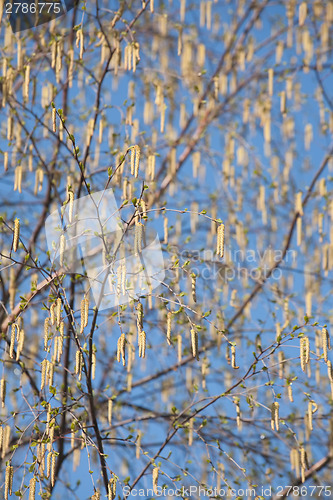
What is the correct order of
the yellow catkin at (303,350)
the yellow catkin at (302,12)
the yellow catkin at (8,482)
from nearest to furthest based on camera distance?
the yellow catkin at (8,482)
the yellow catkin at (303,350)
the yellow catkin at (302,12)

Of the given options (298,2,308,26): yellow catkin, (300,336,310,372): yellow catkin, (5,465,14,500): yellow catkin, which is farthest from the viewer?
(298,2,308,26): yellow catkin

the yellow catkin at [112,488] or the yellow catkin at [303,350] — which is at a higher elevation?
the yellow catkin at [303,350]

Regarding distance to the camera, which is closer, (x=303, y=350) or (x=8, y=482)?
(x=8, y=482)

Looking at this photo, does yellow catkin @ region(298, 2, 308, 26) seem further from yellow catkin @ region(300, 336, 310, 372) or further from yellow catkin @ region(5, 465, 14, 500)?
yellow catkin @ region(5, 465, 14, 500)

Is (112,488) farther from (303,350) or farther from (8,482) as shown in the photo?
(303,350)

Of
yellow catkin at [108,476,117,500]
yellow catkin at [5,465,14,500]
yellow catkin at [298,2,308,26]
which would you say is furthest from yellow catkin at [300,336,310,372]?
yellow catkin at [298,2,308,26]

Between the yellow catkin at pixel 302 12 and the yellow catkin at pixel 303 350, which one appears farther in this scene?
the yellow catkin at pixel 302 12

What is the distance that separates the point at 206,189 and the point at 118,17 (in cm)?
158

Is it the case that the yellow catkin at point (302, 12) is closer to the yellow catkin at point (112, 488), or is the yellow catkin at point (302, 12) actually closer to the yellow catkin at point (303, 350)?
the yellow catkin at point (303, 350)

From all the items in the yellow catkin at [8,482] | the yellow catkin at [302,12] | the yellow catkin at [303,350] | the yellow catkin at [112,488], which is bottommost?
the yellow catkin at [112,488]

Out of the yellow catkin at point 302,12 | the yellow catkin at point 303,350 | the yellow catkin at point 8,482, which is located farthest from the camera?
the yellow catkin at point 302,12

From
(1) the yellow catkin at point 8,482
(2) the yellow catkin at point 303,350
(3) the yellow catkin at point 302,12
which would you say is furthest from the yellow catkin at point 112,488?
(3) the yellow catkin at point 302,12

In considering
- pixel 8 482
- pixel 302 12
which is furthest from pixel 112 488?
pixel 302 12

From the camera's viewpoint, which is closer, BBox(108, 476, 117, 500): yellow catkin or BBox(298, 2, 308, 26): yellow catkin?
BBox(108, 476, 117, 500): yellow catkin
